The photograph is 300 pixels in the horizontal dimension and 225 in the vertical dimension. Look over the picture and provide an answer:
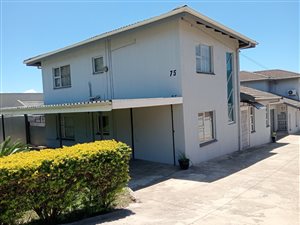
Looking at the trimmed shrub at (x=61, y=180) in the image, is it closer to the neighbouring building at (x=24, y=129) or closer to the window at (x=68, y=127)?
the window at (x=68, y=127)

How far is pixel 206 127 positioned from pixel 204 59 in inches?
124

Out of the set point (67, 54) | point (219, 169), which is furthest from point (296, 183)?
point (67, 54)

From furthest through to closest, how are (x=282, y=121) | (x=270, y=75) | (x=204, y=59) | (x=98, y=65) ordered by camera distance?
(x=270, y=75)
(x=282, y=121)
(x=98, y=65)
(x=204, y=59)

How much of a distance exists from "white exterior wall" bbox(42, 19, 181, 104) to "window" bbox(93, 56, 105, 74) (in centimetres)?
22

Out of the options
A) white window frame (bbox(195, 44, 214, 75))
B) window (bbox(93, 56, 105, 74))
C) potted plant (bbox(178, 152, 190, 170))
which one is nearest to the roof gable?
white window frame (bbox(195, 44, 214, 75))

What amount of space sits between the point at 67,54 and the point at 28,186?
12640mm

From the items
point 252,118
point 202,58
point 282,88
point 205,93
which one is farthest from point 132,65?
point 282,88

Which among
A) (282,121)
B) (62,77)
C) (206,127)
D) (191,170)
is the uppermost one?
(62,77)

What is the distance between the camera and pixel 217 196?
25.7 ft

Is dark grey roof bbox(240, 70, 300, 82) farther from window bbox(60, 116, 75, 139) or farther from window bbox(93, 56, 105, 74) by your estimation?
window bbox(60, 116, 75, 139)

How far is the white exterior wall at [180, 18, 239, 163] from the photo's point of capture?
1151 centimetres

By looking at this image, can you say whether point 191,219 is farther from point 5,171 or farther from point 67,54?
point 67,54

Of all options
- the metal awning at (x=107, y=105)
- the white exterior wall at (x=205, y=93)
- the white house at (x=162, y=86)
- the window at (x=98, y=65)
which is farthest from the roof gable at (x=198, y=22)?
the metal awning at (x=107, y=105)

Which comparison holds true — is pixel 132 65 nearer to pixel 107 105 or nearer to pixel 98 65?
pixel 98 65
